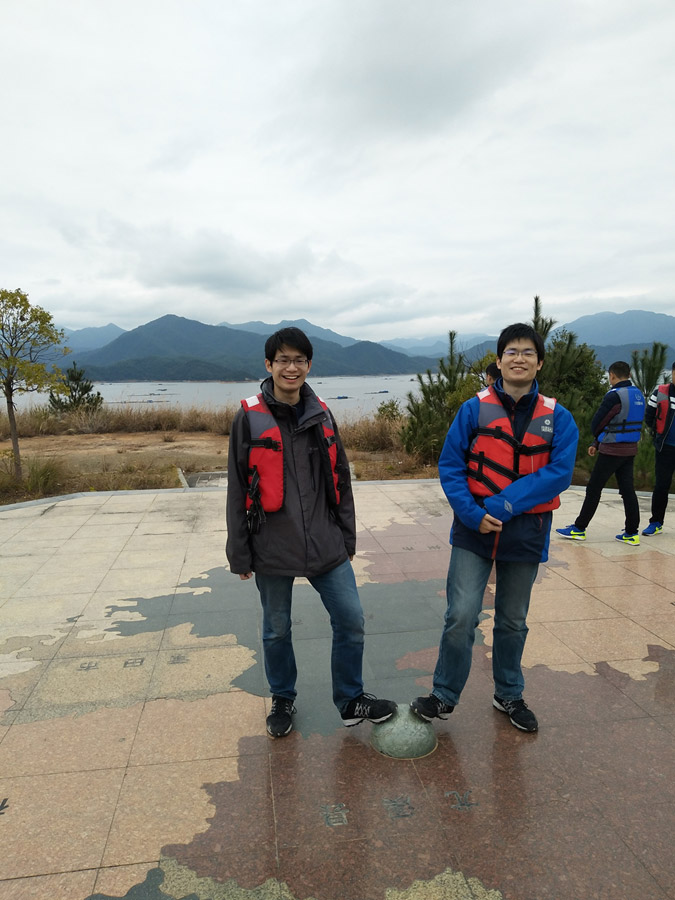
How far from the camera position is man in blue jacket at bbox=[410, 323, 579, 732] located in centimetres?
235

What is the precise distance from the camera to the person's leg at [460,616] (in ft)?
7.95

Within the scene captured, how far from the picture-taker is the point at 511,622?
2.52 m

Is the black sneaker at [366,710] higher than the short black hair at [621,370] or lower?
lower

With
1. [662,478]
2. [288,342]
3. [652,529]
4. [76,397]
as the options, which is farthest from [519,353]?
[76,397]

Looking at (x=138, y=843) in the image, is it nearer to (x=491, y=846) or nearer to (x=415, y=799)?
(x=415, y=799)

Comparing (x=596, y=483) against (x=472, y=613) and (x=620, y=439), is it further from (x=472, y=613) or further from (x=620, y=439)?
(x=472, y=613)

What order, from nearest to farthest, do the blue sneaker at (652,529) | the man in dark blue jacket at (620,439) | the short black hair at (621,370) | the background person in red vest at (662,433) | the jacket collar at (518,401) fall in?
the jacket collar at (518,401) → the man in dark blue jacket at (620,439) → the short black hair at (621,370) → the background person in red vest at (662,433) → the blue sneaker at (652,529)

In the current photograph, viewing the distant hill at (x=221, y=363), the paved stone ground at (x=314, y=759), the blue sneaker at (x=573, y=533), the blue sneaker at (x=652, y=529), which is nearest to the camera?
the paved stone ground at (x=314, y=759)

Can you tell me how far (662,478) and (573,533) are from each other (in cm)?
99

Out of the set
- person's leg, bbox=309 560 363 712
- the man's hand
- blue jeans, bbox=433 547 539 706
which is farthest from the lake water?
the man's hand

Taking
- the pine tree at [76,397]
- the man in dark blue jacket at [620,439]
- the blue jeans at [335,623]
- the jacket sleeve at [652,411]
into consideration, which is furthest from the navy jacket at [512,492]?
the pine tree at [76,397]

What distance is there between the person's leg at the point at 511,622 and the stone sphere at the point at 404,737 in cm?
41

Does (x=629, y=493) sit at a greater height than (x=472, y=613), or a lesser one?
lesser

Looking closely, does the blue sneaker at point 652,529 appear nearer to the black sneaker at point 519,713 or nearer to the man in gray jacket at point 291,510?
the black sneaker at point 519,713
